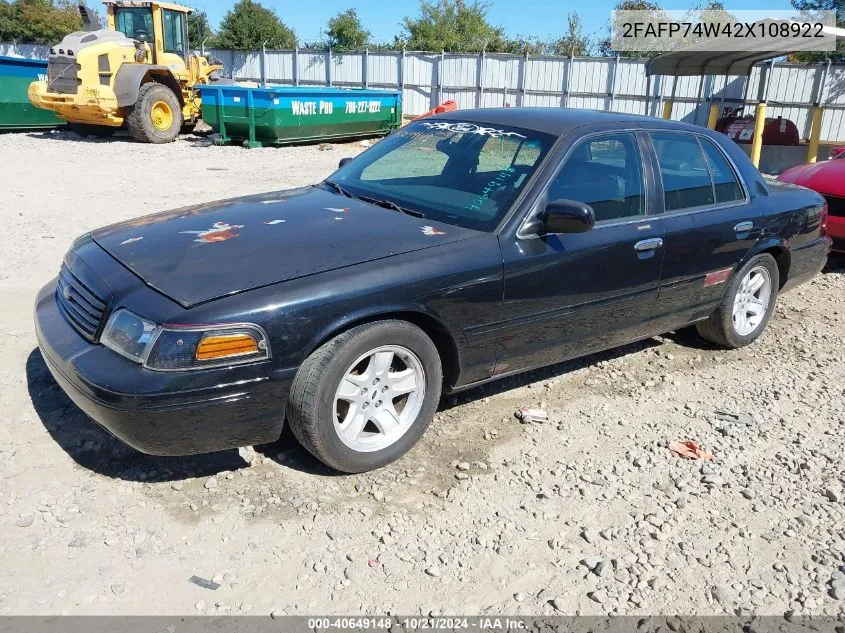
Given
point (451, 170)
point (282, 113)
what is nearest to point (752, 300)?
point (451, 170)

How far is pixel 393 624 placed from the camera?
2549 millimetres

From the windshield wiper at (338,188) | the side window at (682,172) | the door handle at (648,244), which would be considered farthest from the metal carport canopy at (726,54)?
the windshield wiper at (338,188)

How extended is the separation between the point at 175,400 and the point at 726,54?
14.6m

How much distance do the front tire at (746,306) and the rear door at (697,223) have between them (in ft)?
0.43

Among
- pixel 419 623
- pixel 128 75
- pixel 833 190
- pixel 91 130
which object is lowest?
pixel 419 623

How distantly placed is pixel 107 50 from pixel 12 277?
1229cm

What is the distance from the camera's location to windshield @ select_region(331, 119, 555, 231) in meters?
3.84

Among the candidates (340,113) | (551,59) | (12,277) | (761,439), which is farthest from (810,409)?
(551,59)

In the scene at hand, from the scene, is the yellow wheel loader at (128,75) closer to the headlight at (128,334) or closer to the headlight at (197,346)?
the headlight at (128,334)

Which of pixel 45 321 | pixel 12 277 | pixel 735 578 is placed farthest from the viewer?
pixel 12 277

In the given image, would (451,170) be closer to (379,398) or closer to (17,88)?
(379,398)

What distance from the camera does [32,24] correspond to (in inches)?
1673

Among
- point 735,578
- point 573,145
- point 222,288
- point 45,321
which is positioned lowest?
point 735,578

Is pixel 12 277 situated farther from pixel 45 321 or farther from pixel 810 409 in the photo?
pixel 810 409
